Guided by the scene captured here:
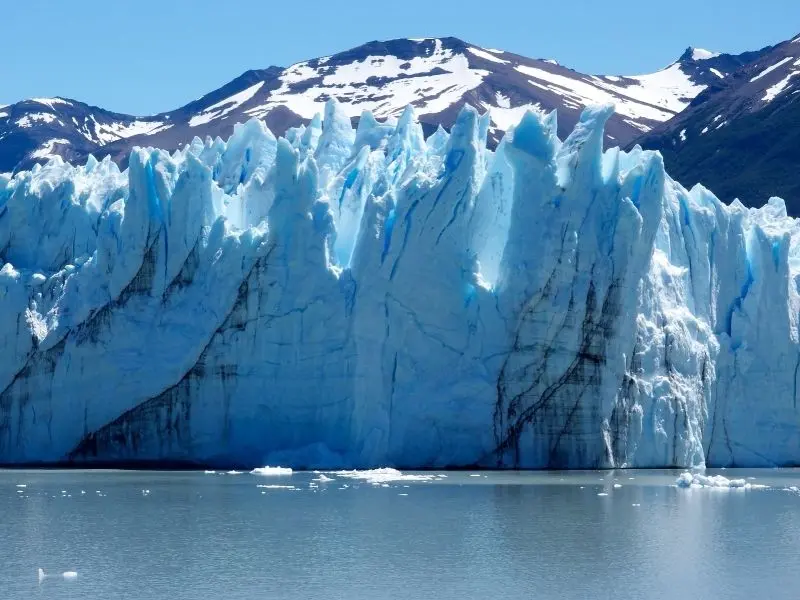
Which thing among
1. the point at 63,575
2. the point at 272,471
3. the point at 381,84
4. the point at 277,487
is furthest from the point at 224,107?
the point at 63,575

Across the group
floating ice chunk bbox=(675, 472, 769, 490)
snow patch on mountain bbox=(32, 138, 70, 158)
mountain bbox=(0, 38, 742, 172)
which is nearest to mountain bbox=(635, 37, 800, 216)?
mountain bbox=(0, 38, 742, 172)

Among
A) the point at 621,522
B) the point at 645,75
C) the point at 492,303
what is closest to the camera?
the point at 621,522

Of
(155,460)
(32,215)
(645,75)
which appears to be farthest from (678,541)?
(645,75)

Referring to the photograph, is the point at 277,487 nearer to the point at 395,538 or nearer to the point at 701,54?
the point at 395,538

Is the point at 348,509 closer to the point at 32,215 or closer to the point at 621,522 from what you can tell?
the point at 621,522

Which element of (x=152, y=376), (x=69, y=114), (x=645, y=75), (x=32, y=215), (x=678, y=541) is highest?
(x=645, y=75)

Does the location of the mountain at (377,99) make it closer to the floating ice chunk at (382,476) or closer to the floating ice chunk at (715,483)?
the floating ice chunk at (382,476)

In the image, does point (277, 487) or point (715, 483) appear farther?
point (715, 483)
